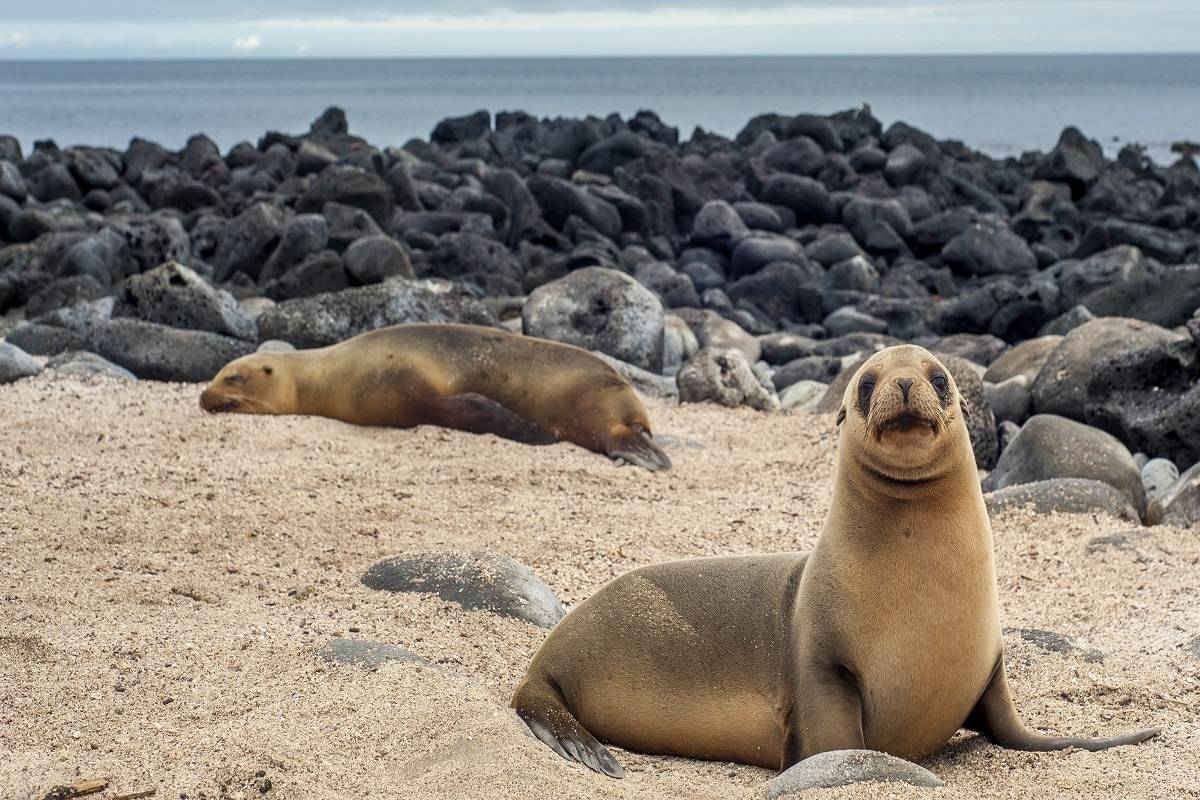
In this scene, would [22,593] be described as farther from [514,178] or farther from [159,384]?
[514,178]

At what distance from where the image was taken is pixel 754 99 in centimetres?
10262

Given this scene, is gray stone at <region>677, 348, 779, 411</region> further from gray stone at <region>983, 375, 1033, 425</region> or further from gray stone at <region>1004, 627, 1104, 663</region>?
gray stone at <region>1004, 627, 1104, 663</region>

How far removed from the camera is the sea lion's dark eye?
12.0ft

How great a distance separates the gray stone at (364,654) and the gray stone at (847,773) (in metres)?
1.33

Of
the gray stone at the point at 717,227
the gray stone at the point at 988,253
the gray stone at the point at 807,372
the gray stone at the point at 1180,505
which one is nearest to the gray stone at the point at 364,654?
the gray stone at the point at 1180,505

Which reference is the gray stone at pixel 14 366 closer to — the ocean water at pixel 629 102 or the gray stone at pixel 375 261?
the gray stone at pixel 375 261

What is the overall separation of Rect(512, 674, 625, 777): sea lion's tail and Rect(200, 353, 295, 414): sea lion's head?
4790 millimetres

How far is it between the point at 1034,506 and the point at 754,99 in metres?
99.6

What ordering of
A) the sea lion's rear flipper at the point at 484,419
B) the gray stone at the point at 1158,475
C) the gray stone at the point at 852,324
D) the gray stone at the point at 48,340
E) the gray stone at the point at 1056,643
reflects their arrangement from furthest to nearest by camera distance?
the gray stone at the point at 852,324 < the gray stone at the point at 48,340 < the sea lion's rear flipper at the point at 484,419 < the gray stone at the point at 1158,475 < the gray stone at the point at 1056,643

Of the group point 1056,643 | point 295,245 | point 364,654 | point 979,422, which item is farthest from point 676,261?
point 364,654

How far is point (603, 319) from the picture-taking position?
10938 mm

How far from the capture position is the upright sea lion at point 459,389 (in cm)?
788

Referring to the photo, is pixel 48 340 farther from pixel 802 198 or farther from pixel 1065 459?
pixel 802 198

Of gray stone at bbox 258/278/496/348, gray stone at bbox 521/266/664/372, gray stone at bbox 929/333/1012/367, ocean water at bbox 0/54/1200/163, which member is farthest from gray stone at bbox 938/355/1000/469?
ocean water at bbox 0/54/1200/163
